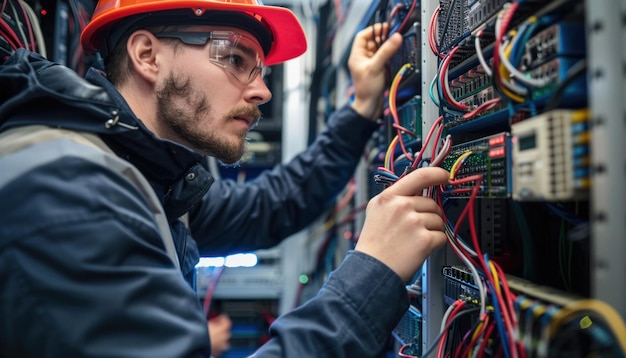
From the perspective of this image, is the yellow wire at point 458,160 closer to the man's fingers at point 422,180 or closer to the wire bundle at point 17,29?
the man's fingers at point 422,180

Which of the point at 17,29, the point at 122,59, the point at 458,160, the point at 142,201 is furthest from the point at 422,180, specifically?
the point at 17,29

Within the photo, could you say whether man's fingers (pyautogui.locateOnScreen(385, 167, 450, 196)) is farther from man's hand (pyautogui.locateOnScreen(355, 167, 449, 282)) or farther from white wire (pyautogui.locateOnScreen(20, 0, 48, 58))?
white wire (pyautogui.locateOnScreen(20, 0, 48, 58))

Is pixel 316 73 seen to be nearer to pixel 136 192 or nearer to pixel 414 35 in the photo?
pixel 414 35

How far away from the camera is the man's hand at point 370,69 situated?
1519mm

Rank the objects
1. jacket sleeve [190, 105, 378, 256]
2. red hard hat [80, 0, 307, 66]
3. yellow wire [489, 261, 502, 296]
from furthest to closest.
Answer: jacket sleeve [190, 105, 378, 256] → red hard hat [80, 0, 307, 66] → yellow wire [489, 261, 502, 296]

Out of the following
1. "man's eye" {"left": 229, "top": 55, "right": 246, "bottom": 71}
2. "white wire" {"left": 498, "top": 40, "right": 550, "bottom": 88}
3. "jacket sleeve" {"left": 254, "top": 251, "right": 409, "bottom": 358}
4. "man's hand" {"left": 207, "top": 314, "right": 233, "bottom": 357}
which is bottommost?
"man's hand" {"left": 207, "top": 314, "right": 233, "bottom": 357}

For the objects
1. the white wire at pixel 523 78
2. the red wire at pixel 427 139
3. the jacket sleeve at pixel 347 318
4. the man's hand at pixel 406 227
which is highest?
the white wire at pixel 523 78

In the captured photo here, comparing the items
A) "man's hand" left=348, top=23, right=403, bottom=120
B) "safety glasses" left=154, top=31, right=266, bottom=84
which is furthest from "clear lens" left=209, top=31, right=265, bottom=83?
"man's hand" left=348, top=23, right=403, bottom=120

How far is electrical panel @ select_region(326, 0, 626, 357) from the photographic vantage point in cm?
54

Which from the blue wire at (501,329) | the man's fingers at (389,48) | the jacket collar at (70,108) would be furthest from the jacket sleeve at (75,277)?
the man's fingers at (389,48)

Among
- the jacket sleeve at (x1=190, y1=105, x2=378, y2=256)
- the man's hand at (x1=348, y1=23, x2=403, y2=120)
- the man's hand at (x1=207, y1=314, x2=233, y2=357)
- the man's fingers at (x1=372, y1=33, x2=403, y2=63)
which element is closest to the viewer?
the man's fingers at (x1=372, y1=33, x2=403, y2=63)

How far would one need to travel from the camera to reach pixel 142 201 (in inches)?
34.0

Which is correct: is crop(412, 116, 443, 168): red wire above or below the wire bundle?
below

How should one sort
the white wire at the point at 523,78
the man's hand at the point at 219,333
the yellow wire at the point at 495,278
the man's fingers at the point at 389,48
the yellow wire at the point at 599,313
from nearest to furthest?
the yellow wire at the point at 599,313, the white wire at the point at 523,78, the yellow wire at the point at 495,278, the man's fingers at the point at 389,48, the man's hand at the point at 219,333
